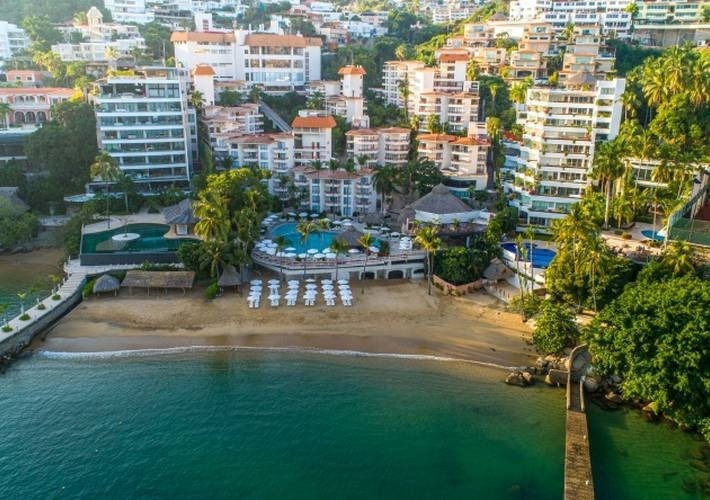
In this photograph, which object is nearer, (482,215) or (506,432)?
(506,432)

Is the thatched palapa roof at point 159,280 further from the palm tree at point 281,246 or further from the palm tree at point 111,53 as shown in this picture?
the palm tree at point 111,53

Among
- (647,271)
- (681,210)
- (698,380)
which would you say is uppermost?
(681,210)

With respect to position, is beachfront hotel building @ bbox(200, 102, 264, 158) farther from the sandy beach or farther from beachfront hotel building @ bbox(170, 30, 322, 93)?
the sandy beach

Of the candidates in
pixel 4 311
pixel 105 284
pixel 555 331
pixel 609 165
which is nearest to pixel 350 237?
pixel 105 284

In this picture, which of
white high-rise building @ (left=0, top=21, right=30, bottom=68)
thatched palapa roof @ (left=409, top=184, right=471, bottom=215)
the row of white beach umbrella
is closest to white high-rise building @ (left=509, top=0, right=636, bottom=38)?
thatched palapa roof @ (left=409, top=184, right=471, bottom=215)

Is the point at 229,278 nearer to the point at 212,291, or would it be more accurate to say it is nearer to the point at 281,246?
the point at 212,291

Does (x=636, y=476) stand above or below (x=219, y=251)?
below

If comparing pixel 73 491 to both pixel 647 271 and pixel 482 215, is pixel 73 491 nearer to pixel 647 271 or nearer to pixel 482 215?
pixel 647 271

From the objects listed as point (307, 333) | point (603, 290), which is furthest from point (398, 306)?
point (603, 290)
